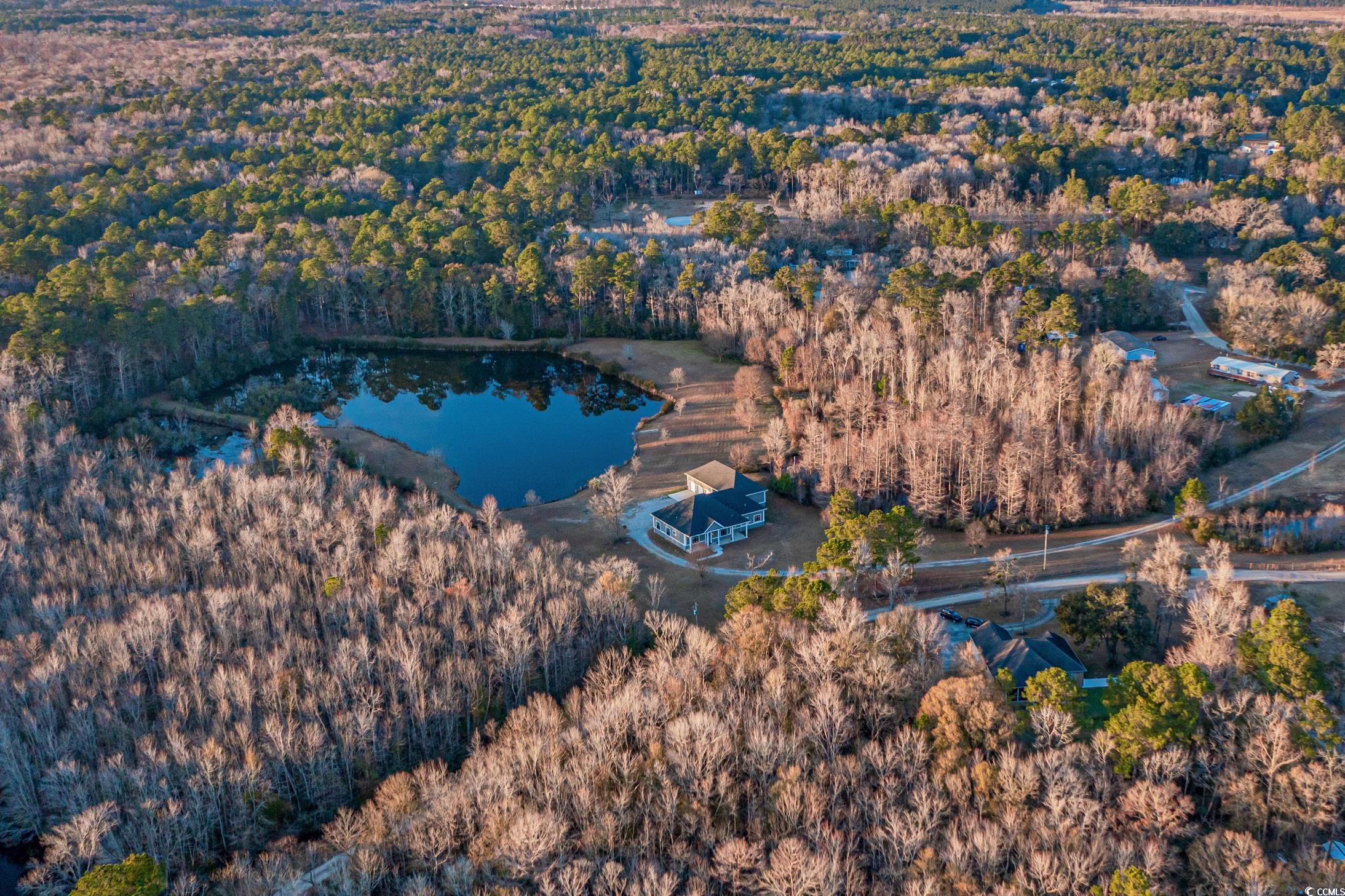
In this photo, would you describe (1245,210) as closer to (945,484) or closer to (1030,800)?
(945,484)

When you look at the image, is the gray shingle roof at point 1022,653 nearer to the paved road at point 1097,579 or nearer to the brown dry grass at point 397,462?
the paved road at point 1097,579

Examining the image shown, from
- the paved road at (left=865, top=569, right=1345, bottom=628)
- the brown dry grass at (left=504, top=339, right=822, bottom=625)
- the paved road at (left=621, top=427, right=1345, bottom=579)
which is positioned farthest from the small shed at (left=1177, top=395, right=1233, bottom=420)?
the brown dry grass at (left=504, top=339, right=822, bottom=625)

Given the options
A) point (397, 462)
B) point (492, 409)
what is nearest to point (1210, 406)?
point (492, 409)

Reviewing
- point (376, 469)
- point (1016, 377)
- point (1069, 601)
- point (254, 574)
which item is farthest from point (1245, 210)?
point (254, 574)

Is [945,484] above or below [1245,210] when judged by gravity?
below

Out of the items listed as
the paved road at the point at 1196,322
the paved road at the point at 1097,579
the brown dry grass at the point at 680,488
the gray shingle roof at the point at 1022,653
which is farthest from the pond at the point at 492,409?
the paved road at the point at 1196,322

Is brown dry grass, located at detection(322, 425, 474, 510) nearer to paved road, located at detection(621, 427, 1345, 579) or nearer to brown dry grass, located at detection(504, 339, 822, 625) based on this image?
brown dry grass, located at detection(504, 339, 822, 625)

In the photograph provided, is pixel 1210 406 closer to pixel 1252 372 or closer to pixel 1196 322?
pixel 1252 372
